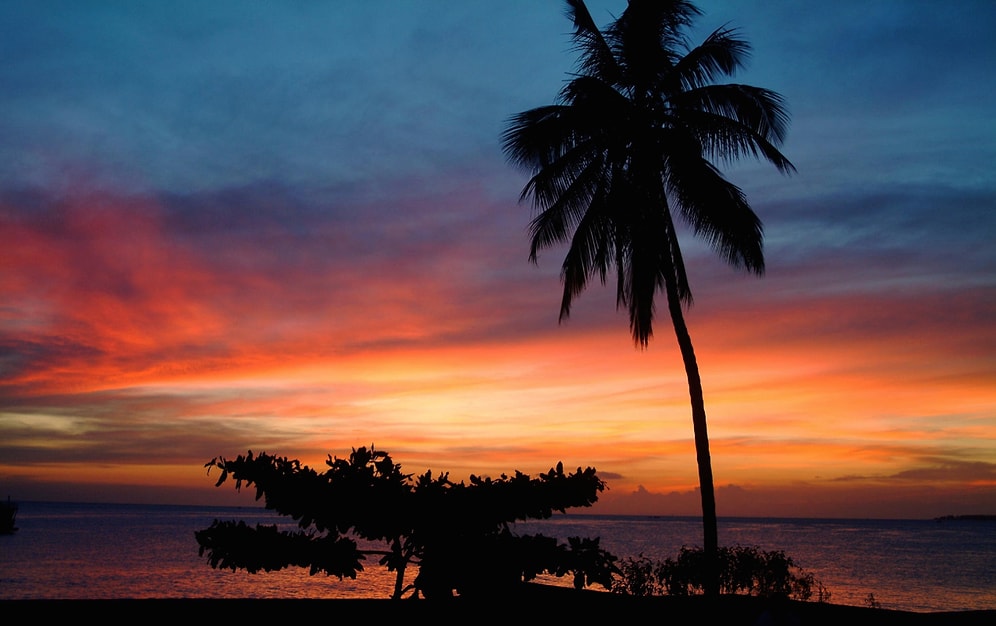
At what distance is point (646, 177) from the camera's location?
1644 centimetres

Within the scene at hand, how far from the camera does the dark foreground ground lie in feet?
26.0

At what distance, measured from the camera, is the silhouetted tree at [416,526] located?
7012mm

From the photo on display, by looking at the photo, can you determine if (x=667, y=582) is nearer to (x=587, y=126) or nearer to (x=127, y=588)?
(x=587, y=126)

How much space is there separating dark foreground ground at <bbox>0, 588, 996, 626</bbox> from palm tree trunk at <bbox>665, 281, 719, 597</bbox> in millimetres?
1281

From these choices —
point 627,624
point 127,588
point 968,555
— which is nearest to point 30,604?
point 627,624

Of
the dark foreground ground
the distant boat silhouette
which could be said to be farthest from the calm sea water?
the dark foreground ground

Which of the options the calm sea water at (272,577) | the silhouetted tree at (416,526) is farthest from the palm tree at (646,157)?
the calm sea water at (272,577)

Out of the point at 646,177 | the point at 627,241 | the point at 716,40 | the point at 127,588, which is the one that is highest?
the point at 716,40

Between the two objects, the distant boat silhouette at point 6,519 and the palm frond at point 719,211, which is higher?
the palm frond at point 719,211

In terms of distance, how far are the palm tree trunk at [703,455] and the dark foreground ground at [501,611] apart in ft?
4.20

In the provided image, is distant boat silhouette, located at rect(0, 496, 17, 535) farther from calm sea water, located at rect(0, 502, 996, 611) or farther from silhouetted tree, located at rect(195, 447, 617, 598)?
silhouetted tree, located at rect(195, 447, 617, 598)

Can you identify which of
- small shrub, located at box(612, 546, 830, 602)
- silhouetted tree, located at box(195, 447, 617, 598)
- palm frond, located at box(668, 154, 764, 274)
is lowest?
small shrub, located at box(612, 546, 830, 602)

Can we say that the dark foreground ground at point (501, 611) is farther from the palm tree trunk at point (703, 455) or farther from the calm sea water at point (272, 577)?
the calm sea water at point (272, 577)

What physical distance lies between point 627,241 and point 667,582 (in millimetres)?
7852
